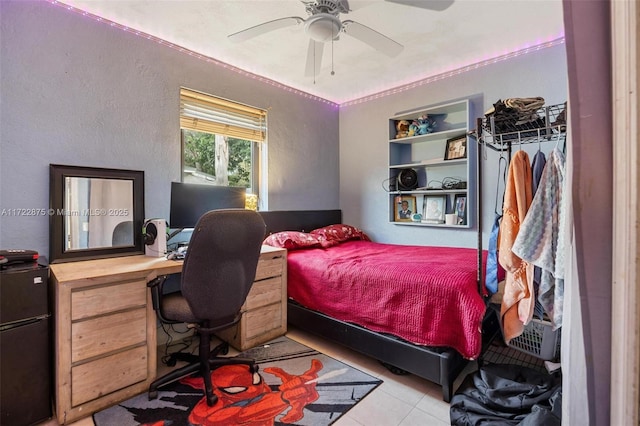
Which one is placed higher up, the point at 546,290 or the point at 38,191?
the point at 38,191

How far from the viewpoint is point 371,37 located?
201 centimetres

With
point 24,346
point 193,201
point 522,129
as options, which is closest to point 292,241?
point 193,201

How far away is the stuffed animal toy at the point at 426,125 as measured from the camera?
330 centimetres

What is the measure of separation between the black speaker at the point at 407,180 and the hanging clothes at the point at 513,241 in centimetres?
187

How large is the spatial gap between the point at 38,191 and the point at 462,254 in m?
3.17

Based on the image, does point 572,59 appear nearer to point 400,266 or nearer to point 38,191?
point 400,266

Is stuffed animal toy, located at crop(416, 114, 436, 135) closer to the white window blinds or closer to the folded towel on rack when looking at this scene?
the folded towel on rack

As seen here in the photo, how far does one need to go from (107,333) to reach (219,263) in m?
0.73

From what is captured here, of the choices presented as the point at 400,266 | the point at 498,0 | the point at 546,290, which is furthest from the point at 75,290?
the point at 498,0

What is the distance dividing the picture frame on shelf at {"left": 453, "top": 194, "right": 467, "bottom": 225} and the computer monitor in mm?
2230

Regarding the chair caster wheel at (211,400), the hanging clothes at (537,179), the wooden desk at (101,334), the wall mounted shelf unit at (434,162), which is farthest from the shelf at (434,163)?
the chair caster wheel at (211,400)

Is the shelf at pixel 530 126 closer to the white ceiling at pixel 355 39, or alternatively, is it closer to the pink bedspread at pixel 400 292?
the pink bedspread at pixel 400 292

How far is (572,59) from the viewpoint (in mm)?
531

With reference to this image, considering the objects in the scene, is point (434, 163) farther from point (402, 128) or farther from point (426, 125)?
point (402, 128)
